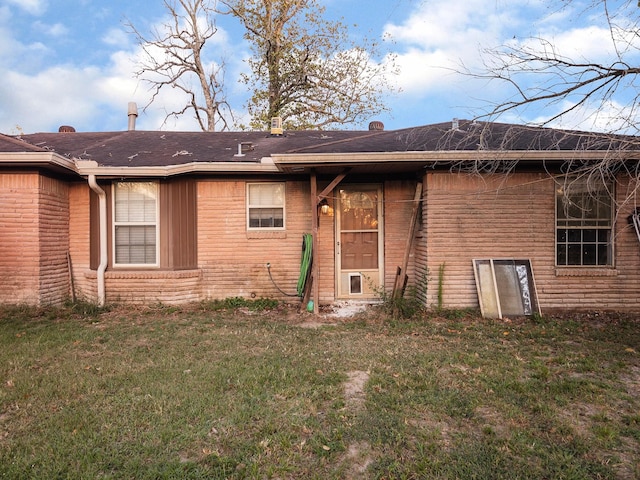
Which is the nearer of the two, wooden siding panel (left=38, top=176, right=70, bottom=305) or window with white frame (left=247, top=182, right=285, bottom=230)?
wooden siding panel (left=38, top=176, right=70, bottom=305)

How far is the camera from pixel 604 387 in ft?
11.9

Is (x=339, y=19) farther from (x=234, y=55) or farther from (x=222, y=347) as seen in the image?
(x=222, y=347)

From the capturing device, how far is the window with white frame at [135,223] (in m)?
7.54

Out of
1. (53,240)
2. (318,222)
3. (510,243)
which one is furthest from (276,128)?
(510,243)

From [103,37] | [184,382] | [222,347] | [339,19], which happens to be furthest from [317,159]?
[339,19]

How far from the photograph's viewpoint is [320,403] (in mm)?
3328

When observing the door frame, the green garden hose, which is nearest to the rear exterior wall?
the door frame

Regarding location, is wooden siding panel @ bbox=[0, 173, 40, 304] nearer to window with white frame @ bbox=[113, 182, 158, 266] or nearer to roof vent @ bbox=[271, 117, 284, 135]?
window with white frame @ bbox=[113, 182, 158, 266]

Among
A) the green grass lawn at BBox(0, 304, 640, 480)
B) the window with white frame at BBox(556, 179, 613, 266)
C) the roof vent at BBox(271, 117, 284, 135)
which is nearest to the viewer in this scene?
the green grass lawn at BBox(0, 304, 640, 480)

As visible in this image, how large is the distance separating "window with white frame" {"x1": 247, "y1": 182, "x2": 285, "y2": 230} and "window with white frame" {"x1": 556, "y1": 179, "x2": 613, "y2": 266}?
17.4 ft

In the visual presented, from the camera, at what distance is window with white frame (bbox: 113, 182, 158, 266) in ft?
24.7

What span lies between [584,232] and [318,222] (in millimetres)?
4991

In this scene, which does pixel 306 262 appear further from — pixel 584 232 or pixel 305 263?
pixel 584 232

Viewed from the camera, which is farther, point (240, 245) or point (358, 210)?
point (358, 210)
